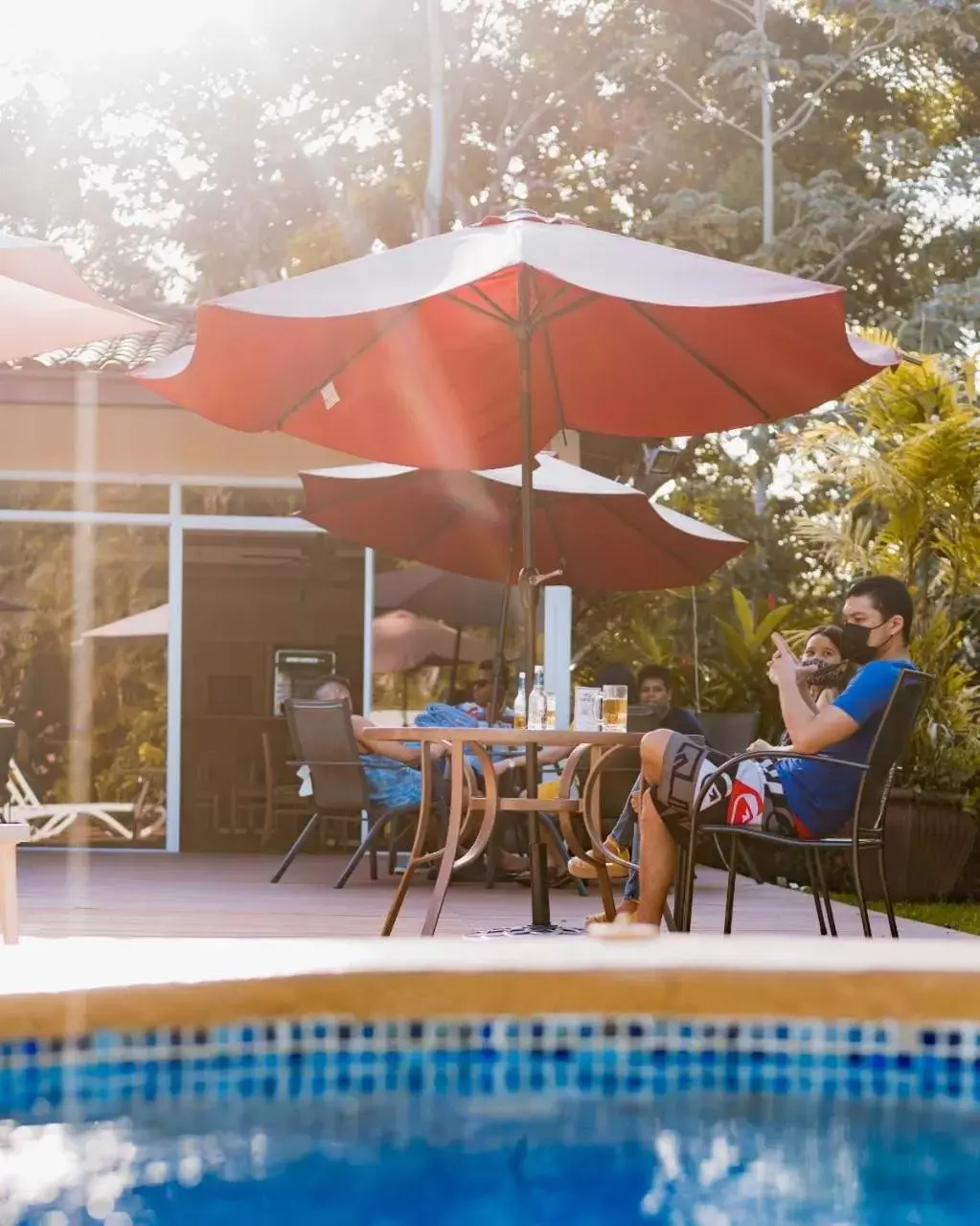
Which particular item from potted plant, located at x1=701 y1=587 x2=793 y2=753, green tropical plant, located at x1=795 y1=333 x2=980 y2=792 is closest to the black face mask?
green tropical plant, located at x1=795 y1=333 x2=980 y2=792

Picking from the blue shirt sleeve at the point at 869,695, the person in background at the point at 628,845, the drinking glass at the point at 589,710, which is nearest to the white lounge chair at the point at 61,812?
the person in background at the point at 628,845

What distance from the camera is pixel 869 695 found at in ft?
15.9

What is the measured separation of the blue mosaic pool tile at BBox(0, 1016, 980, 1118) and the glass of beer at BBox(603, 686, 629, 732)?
1.57 meters

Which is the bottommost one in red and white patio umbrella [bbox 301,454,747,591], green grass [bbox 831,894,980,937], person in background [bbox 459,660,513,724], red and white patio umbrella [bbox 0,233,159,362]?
green grass [bbox 831,894,980,937]

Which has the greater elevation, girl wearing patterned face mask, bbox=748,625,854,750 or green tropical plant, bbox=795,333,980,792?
green tropical plant, bbox=795,333,980,792

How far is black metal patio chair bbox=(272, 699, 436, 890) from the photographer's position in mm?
7488

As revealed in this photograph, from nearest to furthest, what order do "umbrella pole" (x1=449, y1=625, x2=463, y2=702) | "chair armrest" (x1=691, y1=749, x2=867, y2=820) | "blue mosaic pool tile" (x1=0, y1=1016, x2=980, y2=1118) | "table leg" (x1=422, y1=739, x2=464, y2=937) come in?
"blue mosaic pool tile" (x1=0, y1=1016, x2=980, y2=1118) < "chair armrest" (x1=691, y1=749, x2=867, y2=820) < "table leg" (x1=422, y1=739, x2=464, y2=937) < "umbrella pole" (x1=449, y1=625, x2=463, y2=702)

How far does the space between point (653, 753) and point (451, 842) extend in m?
0.64

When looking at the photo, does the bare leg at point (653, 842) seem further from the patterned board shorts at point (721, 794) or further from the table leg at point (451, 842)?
the table leg at point (451, 842)

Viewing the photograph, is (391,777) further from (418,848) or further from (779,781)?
(779,781)

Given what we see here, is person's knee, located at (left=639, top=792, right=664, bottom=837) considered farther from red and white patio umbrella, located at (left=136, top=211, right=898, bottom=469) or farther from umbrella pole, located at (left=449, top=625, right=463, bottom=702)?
umbrella pole, located at (left=449, top=625, right=463, bottom=702)

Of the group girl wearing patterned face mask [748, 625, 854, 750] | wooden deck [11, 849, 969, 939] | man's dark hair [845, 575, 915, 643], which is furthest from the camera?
wooden deck [11, 849, 969, 939]

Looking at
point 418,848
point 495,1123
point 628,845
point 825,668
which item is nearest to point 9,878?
point 418,848

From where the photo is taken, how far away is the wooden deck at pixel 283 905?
20.0 ft
